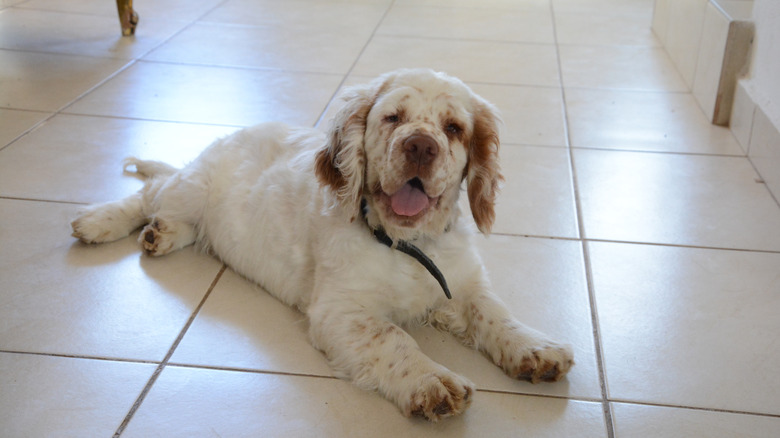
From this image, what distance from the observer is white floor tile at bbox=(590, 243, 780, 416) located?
2186 millimetres

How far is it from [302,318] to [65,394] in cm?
75

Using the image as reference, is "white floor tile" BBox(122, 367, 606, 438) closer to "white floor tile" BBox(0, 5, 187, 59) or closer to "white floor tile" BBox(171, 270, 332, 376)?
"white floor tile" BBox(171, 270, 332, 376)

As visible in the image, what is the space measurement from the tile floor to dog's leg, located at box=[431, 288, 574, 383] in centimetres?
5

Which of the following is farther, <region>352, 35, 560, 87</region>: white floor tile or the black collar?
<region>352, 35, 560, 87</region>: white floor tile

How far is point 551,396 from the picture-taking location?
7.08 ft

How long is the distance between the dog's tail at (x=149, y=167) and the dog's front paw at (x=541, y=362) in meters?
1.72

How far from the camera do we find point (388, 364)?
2.12 metres

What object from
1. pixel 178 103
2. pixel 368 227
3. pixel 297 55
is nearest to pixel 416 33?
pixel 297 55

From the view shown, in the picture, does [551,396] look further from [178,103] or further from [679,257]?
[178,103]

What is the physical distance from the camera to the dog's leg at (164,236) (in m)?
2.81

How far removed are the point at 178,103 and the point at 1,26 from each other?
2170 millimetres

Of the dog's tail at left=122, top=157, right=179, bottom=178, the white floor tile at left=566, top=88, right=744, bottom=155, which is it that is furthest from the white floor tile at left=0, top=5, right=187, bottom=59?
the white floor tile at left=566, top=88, right=744, bottom=155

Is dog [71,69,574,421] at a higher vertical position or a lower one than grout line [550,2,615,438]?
higher

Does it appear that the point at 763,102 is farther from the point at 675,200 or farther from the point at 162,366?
the point at 162,366
